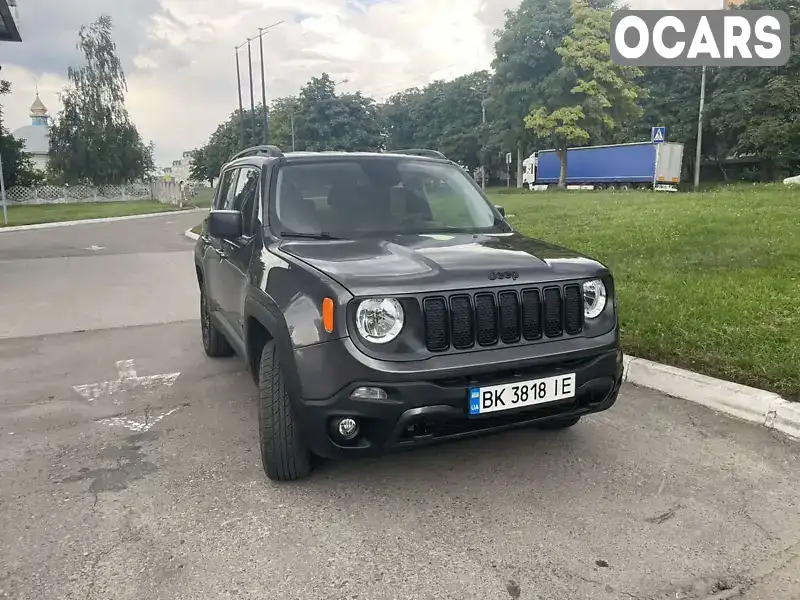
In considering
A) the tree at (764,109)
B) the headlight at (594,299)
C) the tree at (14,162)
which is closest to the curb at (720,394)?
the headlight at (594,299)

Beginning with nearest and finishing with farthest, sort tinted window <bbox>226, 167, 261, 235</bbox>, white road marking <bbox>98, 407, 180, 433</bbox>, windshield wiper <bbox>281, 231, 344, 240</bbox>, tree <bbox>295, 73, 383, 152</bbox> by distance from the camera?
windshield wiper <bbox>281, 231, 344, 240</bbox>
tinted window <bbox>226, 167, 261, 235</bbox>
white road marking <bbox>98, 407, 180, 433</bbox>
tree <bbox>295, 73, 383, 152</bbox>

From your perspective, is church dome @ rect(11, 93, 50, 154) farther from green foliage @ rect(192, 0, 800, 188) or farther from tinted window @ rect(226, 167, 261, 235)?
tinted window @ rect(226, 167, 261, 235)

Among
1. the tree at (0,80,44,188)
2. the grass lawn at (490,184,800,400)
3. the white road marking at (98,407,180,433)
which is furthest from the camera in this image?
the tree at (0,80,44,188)

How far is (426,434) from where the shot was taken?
310 centimetres

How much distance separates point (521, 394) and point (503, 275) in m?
0.58

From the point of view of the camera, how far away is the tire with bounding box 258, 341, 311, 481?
11.0ft

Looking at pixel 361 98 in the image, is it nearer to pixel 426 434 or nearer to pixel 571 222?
pixel 571 222

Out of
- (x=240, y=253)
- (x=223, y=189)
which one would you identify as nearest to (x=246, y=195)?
(x=240, y=253)

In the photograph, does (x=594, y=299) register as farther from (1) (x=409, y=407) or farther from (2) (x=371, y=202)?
(2) (x=371, y=202)

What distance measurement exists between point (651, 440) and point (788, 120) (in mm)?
33985

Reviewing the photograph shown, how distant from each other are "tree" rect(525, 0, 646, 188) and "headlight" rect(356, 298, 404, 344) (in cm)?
3642

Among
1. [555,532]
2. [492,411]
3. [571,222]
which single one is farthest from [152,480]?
[571,222]

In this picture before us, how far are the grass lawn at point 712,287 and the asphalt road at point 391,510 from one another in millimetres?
621

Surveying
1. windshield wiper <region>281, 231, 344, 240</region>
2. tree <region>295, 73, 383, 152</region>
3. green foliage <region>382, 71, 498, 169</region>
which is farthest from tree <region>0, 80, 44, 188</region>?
windshield wiper <region>281, 231, 344, 240</region>
